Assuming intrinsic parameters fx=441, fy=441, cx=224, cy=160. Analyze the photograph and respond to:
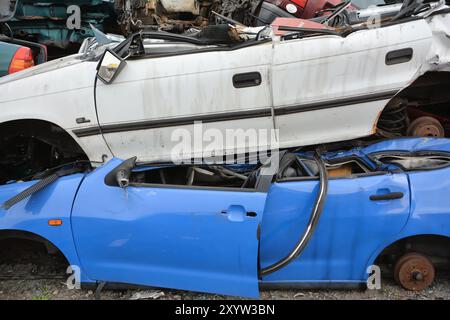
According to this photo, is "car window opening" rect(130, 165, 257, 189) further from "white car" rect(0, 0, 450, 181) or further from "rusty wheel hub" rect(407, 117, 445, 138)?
"rusty wheel hub" rect(407, 117, 445, 138)

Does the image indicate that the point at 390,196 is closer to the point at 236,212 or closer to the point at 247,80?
the point at 236,212

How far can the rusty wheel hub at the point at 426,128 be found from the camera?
3.68 meters

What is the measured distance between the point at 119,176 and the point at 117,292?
83cm

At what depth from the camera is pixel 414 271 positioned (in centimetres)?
272

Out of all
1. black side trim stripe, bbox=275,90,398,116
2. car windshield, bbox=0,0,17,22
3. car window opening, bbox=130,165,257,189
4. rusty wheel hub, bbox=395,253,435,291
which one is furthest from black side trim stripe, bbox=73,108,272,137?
car windshield, bbox=0,0,17,22

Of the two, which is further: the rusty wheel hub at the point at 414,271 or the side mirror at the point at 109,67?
the side mirror at the point at 109,67

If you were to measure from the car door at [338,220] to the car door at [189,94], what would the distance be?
3.08ft

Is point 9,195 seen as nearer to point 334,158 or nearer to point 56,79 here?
Answer: point 56,79

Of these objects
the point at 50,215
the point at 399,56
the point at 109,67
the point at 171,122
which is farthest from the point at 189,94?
the point at 399,56

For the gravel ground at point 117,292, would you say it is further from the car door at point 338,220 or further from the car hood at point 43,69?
the car hood at point 43,69

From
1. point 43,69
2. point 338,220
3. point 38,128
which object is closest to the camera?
point 338,220

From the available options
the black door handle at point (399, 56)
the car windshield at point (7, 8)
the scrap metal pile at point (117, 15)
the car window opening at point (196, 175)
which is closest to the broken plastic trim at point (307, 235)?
the car window opening at point (196, 175)

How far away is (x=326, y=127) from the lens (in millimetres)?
3445
